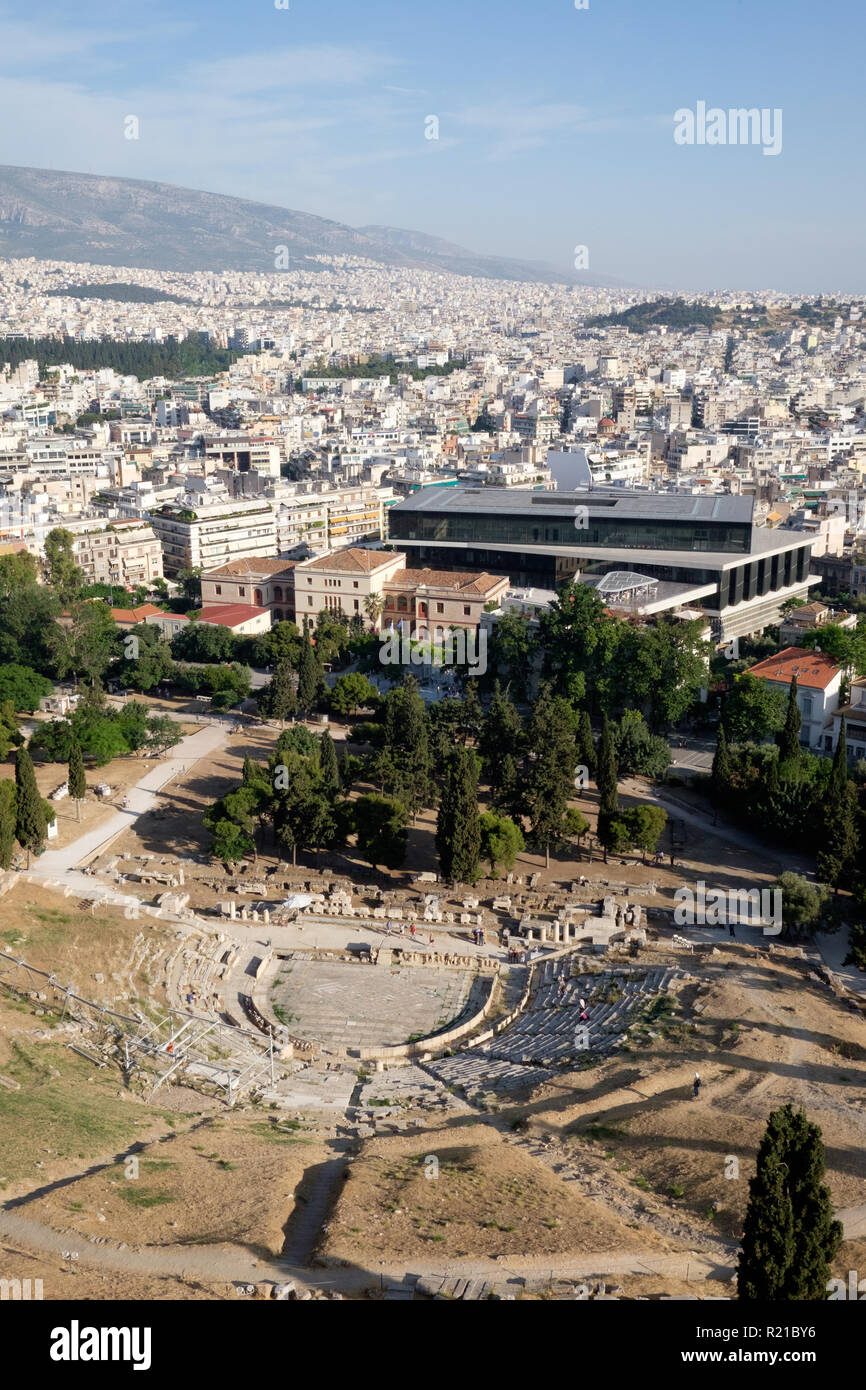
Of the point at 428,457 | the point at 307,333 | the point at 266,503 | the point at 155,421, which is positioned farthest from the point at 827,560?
the point at 307,333

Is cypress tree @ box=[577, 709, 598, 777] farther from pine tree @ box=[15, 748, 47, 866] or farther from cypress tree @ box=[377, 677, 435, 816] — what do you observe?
pine tree @ box=[15, 748, 47, 866]

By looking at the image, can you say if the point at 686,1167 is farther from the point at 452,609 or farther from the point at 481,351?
the point at 481,351

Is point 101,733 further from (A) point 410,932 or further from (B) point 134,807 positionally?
(A) point 410,932

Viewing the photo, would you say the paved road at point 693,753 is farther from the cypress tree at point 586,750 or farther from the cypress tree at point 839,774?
the cypress tree at point 839,774

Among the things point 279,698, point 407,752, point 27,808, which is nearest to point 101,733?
point 279,698

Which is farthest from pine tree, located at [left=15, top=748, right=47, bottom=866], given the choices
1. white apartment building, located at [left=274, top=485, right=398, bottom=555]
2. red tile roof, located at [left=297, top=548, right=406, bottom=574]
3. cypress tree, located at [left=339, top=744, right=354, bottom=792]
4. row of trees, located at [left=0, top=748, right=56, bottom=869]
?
white apartment building, located at [left=274, top=485, right=398, bottom=555]

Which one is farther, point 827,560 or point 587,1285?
point 827,560
